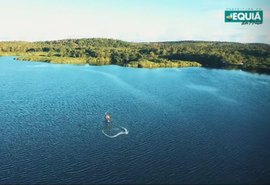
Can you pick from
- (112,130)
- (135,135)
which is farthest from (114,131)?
(135,135)

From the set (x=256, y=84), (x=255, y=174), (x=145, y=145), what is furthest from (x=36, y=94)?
(x=256, y=84)

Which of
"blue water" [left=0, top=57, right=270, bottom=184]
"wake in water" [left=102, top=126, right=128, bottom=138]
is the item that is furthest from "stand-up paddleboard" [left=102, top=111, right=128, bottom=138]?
"blue water" [left=0, top=57, right=270, bottom=184]

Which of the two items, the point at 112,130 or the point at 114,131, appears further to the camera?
the point at 112,130

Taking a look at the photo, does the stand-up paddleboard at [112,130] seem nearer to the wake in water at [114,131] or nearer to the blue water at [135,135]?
the wake in water at [114,131]

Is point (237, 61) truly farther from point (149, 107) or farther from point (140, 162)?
point (140, 162)

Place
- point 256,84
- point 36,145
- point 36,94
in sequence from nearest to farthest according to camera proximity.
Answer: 1. point 36,145
2. point 36,94
3. point 256,84

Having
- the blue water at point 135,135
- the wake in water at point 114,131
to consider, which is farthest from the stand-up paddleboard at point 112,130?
the blue water at point 135,135

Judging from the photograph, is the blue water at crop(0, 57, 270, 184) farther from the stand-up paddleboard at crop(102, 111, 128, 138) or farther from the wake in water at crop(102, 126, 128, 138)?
the wake in water at crop(102, 126, 128, 138)

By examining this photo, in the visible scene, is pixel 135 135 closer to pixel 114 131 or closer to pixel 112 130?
pixel 114 131
